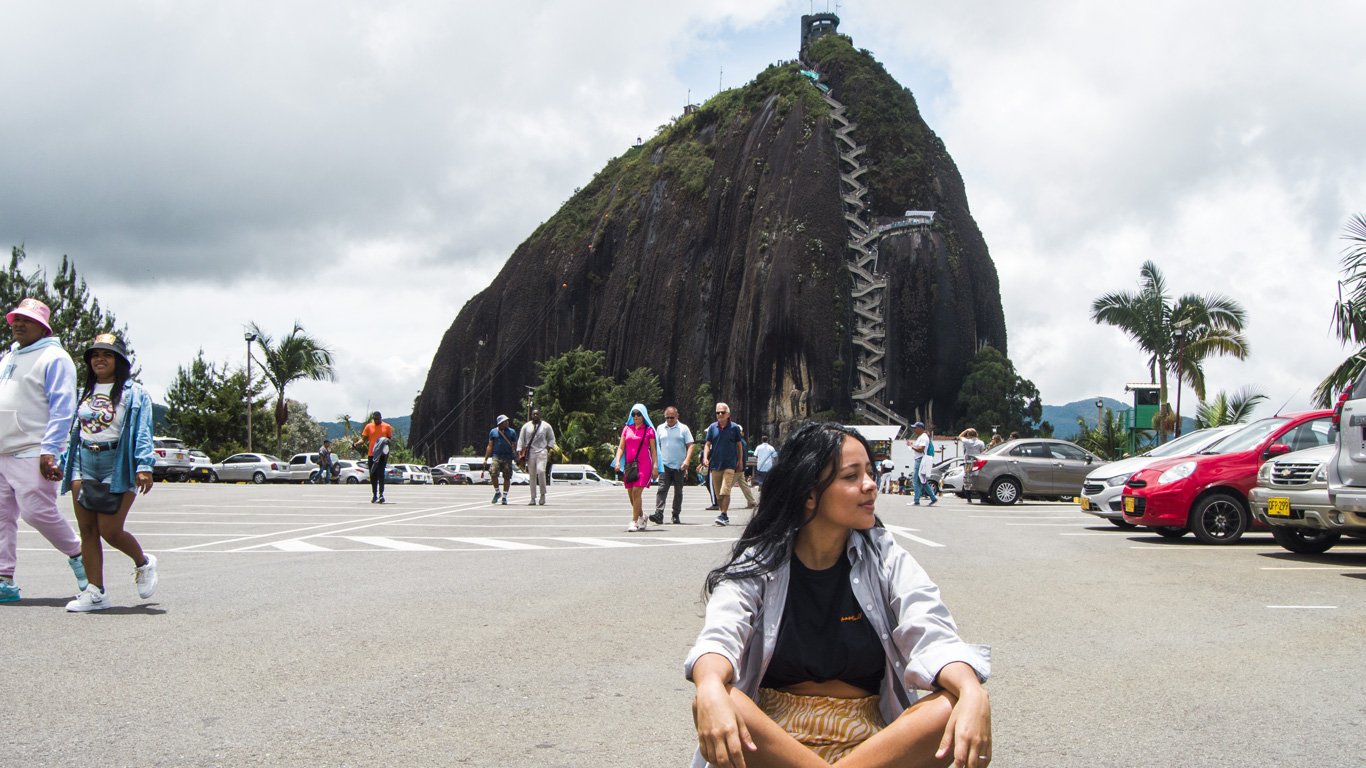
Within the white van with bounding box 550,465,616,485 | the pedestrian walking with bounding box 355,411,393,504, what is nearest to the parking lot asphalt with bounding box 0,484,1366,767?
the pedestrian walking with bounding box 355,411,393,504

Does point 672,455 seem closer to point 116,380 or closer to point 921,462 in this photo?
point 921,462

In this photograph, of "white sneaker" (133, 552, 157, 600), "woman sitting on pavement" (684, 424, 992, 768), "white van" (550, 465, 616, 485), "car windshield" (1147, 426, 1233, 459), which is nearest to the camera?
"woman sitting on pavement" (684, 424, 992, 768)

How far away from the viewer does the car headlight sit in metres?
14.4

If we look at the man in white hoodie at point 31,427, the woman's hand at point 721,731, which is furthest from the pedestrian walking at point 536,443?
the woman's hand at point 721,731

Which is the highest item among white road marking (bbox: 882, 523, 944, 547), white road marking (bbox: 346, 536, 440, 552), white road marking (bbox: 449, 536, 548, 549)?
white road marking (bbox: 882, 523, 944, 547)

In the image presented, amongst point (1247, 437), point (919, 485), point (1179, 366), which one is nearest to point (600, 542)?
point (1247, 437)

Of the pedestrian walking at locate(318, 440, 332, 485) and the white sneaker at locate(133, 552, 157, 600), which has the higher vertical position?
the pedestrian walking at locate(318, 440, 332, 485)

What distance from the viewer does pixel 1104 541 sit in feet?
50.2

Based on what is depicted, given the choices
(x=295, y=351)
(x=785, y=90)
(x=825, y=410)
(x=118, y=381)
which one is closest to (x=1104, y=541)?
(x=118, y=381)

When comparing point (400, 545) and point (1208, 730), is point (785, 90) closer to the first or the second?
point (400, 545)

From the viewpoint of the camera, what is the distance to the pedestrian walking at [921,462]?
24.9 meters

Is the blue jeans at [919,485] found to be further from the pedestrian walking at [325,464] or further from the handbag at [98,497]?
the pedestrian walking at [325,464]

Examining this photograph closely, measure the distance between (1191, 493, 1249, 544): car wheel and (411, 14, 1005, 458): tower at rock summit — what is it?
75843mm

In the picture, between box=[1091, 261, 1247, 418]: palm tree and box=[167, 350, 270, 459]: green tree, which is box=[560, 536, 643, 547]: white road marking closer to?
box=[1091, 261, 1247, 418]: palm tree
